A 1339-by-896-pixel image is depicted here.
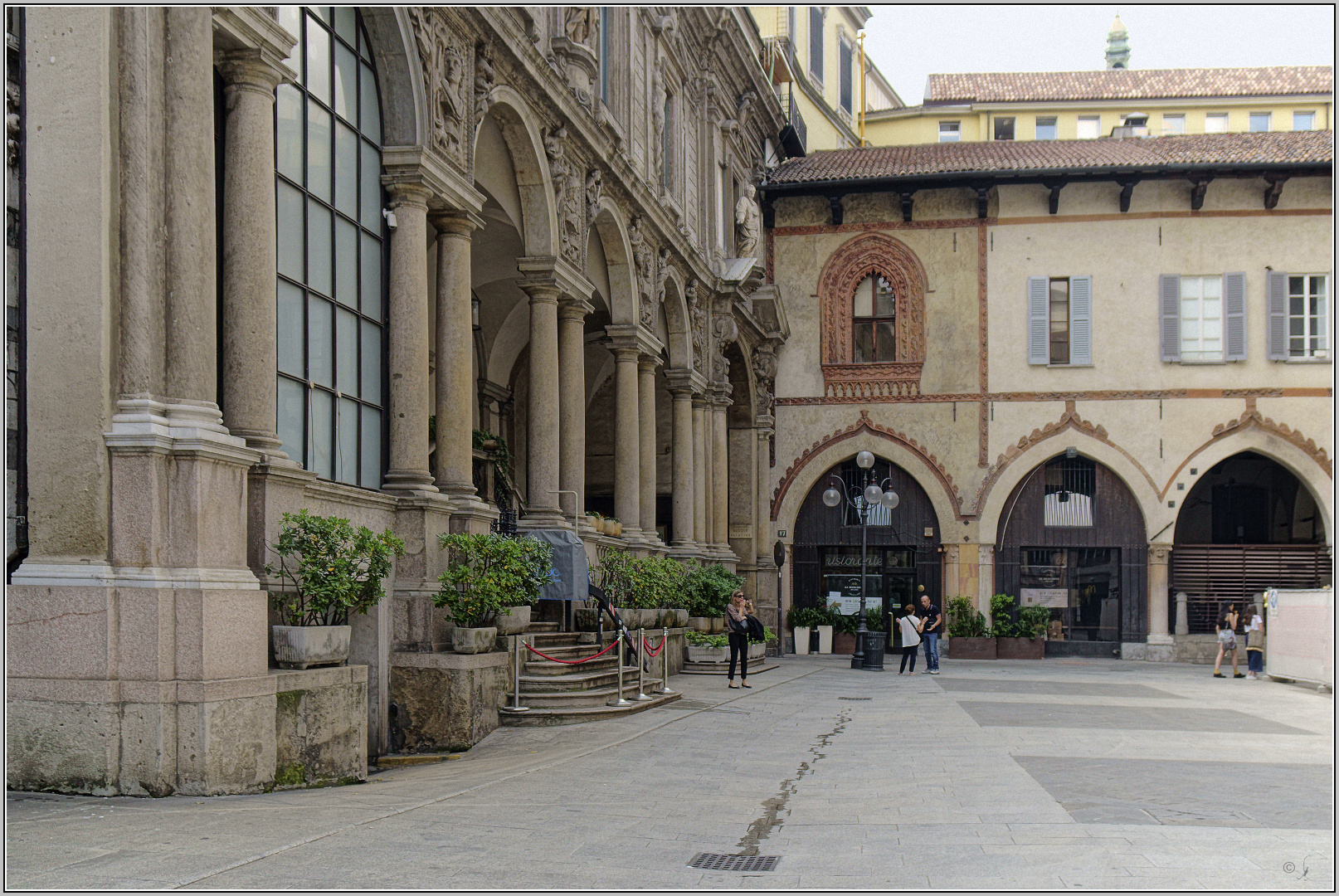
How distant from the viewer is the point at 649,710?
15.9 metres

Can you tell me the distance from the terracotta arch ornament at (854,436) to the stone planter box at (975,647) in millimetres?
3136

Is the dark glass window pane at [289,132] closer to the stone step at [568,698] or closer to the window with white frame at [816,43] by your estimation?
the stone step at [568,698]

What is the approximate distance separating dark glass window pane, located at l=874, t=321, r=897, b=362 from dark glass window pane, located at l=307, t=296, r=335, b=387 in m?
23.2

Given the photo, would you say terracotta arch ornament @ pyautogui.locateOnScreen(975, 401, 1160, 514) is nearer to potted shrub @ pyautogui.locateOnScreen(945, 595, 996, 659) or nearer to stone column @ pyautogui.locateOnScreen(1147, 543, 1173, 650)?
potted shrub @ pyautogui.locateOnScreen(945, 595, 996, 659)

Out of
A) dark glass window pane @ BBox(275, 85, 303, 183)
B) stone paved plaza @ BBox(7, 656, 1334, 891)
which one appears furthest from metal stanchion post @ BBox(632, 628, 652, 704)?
dark glass window pane @ BBox(275, 85, 303, 183)

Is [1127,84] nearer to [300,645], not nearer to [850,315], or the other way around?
[850,315]

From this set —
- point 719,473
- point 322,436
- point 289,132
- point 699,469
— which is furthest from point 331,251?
point 719,473

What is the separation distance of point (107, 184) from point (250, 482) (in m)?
2.52

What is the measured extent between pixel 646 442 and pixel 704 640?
3661mm

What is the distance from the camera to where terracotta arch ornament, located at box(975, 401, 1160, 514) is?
3306 centimetres

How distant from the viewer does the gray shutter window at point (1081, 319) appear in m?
33.3

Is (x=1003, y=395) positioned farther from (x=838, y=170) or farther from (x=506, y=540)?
(x=506, y=540)

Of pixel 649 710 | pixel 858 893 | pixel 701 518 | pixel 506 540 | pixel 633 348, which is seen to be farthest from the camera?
pixel 701 518

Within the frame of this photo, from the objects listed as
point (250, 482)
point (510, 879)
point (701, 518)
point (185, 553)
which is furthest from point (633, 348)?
point (510, 879)
